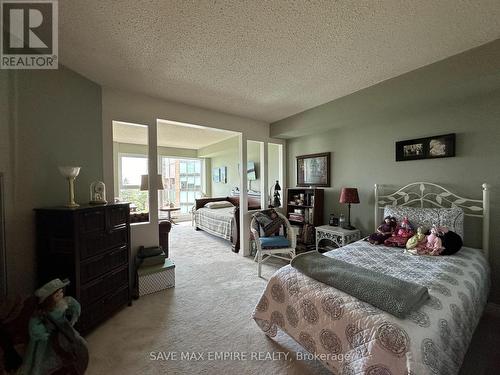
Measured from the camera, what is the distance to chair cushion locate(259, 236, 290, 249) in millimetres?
3029

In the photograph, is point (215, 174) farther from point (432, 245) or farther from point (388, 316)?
point (388, 316)

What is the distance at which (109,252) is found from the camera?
2.05m

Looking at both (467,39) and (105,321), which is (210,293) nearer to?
(105,321)

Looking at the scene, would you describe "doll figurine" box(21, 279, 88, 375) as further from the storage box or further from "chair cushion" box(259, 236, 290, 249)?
"chair cushion" box(259, 236, 290, 249)

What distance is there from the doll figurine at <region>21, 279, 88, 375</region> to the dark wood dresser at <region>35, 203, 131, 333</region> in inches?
15.6

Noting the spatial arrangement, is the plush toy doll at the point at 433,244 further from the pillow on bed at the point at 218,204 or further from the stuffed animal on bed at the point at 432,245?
the pillow on bed at the point at 218,204

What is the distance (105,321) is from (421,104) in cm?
417

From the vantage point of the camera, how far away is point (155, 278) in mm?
2570

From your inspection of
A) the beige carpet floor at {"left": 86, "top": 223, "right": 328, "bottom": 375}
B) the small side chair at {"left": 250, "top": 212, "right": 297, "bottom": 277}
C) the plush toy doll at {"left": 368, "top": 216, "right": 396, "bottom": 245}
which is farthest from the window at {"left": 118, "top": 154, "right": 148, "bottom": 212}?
the plush toy doll at {"left": 368, "top": 216, "right": 396, "bottom": 245}

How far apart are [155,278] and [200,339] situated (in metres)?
1.09

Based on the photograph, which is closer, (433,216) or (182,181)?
(433,216)

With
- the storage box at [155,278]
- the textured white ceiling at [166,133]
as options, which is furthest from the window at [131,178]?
the storage box at [155,278]

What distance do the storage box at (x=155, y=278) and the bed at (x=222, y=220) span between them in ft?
5.08

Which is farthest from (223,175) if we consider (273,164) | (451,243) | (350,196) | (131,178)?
(451,243)
